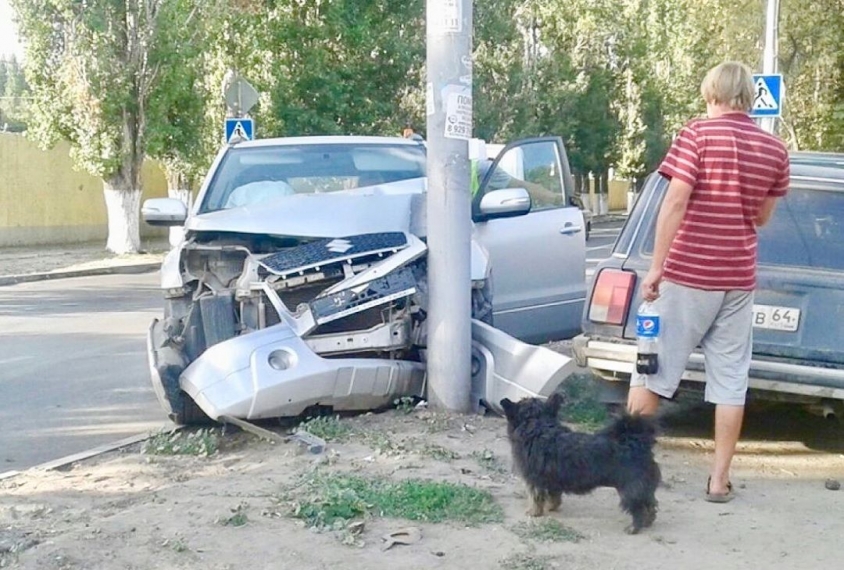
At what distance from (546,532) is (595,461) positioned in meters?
0.35

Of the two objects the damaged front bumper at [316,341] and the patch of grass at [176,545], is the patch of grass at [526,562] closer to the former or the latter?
the patch of grass at [176,545]

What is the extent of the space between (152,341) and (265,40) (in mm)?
22402

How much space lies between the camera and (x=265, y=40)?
2825cm

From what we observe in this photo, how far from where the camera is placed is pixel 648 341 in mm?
5316

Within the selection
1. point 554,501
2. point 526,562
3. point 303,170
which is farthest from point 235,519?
point 303,170

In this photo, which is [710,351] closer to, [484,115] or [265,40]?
[265,40]

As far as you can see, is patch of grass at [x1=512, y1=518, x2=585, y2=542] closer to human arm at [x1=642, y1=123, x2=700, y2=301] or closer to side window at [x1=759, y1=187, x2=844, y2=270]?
human arm at [x1=642, y1=123, x2=700, y2=301]

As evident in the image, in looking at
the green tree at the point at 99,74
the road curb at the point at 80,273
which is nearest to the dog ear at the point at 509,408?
the road curb at the point at 80,273

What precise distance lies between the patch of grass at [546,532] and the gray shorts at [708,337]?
0.85 meters

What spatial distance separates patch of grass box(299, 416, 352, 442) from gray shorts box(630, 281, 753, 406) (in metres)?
1.69

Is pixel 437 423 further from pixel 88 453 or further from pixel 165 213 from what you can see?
pixel 165 213

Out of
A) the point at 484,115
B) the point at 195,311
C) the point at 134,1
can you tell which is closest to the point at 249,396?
the point at 195,311

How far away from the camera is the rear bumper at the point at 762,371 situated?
6.00 m

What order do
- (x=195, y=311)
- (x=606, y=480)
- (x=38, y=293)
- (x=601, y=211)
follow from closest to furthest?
(x=606, y=480) → (x=195, y=311) → (x=38, y=293) → (x=601, y=211)
